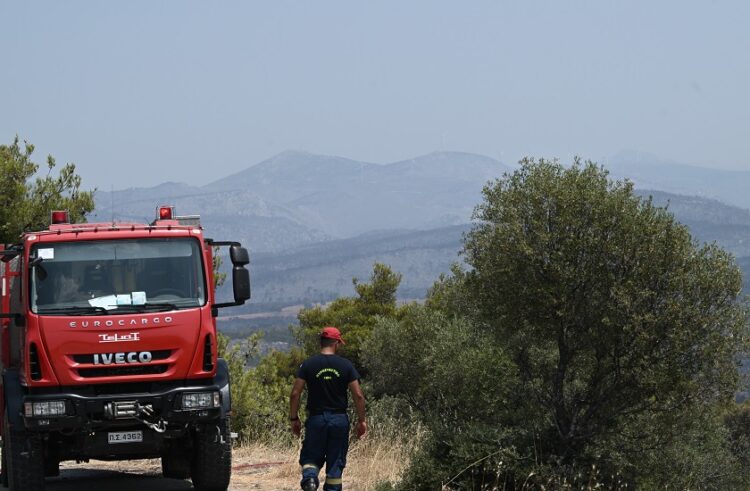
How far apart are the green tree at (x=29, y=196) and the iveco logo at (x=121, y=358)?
12223mm

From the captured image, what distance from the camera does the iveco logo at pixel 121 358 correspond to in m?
11.4

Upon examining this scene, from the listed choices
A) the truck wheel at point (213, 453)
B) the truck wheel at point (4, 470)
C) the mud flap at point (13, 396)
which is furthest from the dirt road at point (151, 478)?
the mud flap at point (13, 396)

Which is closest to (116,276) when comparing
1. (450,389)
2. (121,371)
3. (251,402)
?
(121,371)

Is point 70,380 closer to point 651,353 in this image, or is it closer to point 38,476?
point 38,476

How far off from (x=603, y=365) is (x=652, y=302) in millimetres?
1736

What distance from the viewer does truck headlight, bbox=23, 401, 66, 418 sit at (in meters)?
11.2

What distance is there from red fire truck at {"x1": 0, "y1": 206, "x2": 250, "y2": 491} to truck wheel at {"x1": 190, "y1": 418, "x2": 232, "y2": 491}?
0.01 m

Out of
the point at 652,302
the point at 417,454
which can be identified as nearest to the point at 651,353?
the point at 652,302

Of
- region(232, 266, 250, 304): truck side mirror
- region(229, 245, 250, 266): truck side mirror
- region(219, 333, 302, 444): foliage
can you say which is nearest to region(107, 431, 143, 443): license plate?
region(232, 266, 250, 304): truck side mirror

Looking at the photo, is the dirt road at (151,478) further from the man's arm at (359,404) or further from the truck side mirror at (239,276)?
the man's arm at (359,404)

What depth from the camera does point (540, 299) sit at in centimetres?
2033

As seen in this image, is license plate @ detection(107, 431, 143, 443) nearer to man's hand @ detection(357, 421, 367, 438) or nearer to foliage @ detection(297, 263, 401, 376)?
man's hand @ detection(357, 421, 367, 438)

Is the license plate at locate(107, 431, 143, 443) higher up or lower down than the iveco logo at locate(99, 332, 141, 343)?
lower down

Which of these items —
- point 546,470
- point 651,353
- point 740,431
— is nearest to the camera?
point 546,470
